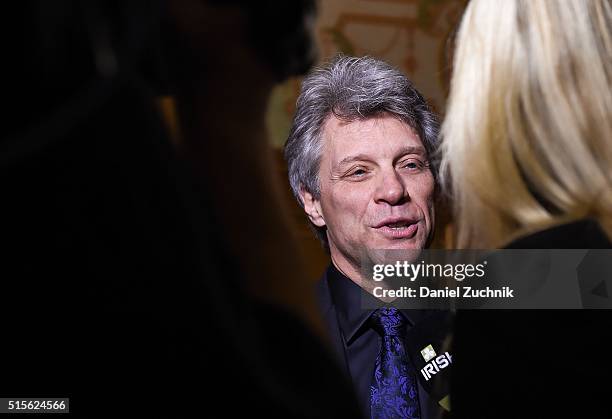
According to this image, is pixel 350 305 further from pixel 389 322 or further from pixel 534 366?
pixel 534 366

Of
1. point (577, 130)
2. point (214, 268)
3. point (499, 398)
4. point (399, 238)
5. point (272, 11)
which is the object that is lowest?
point (499, 398)

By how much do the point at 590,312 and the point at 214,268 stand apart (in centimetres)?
40

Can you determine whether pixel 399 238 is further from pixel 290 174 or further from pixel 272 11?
pixel 272 11

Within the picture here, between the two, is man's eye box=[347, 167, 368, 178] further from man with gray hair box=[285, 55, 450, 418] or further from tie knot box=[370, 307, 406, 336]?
tie knot box=[370, 307, 406, 336]

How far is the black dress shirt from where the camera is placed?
1.26 m

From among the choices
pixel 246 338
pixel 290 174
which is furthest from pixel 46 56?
pixel 290 174

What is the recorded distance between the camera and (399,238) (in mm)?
1411

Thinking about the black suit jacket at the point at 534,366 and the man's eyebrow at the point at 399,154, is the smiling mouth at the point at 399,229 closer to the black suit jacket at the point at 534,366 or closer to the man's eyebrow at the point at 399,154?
the man's eyebrow at the point at 399,154

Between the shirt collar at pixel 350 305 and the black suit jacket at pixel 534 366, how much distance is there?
1.73ft

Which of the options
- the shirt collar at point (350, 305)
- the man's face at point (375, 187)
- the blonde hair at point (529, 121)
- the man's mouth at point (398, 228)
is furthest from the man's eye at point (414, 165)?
the blonde hair at point (529, 121)

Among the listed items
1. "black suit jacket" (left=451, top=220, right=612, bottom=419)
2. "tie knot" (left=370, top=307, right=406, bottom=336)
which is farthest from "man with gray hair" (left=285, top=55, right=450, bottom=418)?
"black suit jacket" (left=451, top=220, right=612, bottom=419)

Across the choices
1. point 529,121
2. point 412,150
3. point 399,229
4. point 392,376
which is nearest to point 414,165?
point 412,150

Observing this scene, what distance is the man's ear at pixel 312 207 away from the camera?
1.57 metres

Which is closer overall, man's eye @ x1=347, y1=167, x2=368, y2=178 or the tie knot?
the tie knot
